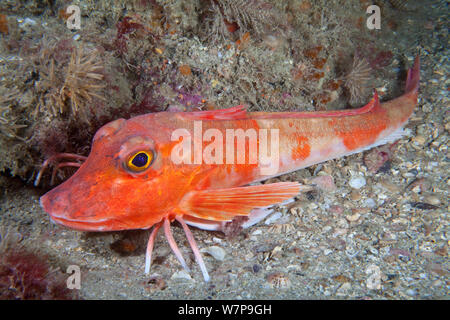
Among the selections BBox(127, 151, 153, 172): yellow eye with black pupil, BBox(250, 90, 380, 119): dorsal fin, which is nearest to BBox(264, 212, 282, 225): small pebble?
BBox(250, 90, 380, 119): dorsal fin

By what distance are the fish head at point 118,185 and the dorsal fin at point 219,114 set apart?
45 cm

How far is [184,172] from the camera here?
266 cm

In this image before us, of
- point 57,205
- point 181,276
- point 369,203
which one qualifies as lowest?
point 181,276

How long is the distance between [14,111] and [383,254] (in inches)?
157

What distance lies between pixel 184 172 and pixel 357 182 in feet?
7.86

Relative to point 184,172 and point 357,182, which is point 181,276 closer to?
point 184,172

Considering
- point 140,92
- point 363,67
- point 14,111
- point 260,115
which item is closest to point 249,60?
point 260,115

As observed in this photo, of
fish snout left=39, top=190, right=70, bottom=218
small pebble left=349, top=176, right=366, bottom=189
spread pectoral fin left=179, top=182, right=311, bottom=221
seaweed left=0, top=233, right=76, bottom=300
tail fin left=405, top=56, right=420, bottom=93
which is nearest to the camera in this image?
seaweed left=0, top=233, right=76, bottom=300

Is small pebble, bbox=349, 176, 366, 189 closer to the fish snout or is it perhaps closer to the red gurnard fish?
the red gurnard fish

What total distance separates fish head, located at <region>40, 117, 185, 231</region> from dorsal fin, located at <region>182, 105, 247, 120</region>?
45 cm

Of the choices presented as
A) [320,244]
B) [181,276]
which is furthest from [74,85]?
[320,244]

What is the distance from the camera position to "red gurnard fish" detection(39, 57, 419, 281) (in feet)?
7.65

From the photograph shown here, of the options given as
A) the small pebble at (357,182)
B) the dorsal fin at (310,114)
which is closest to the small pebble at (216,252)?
the dorsal fin at (310,114)

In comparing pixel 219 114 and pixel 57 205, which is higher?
pixel 219 114
